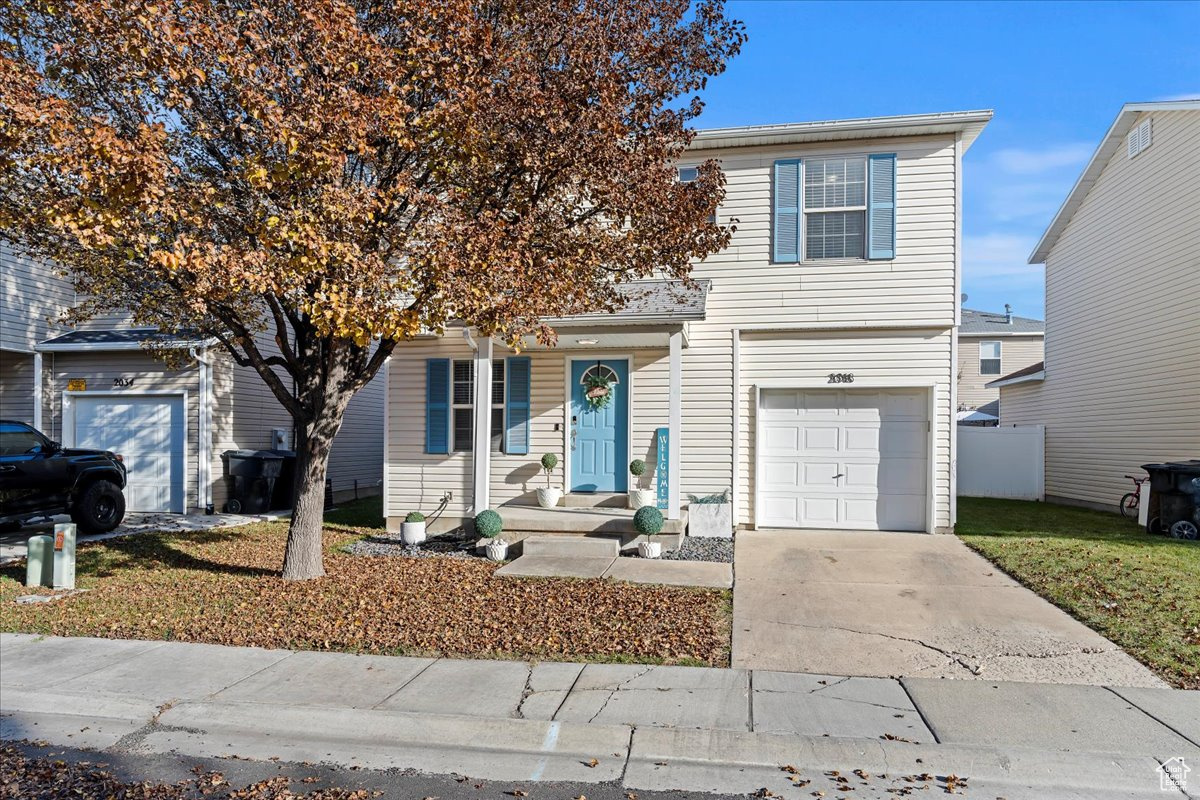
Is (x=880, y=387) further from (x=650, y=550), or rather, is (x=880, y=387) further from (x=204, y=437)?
(x=204, y=437)

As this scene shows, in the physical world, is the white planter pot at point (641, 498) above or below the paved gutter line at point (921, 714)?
above

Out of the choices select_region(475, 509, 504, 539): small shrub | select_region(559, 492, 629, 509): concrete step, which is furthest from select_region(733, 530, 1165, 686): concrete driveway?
select_region(475, 509, 504, 539): small shrub

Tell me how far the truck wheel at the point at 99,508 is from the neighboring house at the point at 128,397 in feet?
5.57

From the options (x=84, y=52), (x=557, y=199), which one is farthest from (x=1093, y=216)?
(x=84, y=52)

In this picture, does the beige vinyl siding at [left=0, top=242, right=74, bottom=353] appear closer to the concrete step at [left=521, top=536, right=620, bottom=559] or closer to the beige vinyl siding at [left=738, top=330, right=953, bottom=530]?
the concrete step at [left=521, top=536, right=620, bottom=559]

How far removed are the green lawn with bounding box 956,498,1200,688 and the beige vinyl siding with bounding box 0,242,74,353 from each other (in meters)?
15.7

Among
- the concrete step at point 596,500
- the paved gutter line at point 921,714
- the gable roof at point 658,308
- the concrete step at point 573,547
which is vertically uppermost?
the gable roof at point 658,308

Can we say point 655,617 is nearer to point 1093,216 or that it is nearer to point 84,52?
point 84,52

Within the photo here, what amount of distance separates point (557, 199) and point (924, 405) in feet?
21.6

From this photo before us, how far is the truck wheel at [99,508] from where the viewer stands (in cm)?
1138

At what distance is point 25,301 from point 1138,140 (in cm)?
2100

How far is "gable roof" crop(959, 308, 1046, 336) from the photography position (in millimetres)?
29422

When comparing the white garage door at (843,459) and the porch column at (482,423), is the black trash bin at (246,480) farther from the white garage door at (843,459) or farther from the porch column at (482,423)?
the white garage door at (843,459)

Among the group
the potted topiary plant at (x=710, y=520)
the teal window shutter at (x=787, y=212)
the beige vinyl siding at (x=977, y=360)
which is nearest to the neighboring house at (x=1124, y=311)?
the teal window shutter at (x=787, y=212)
